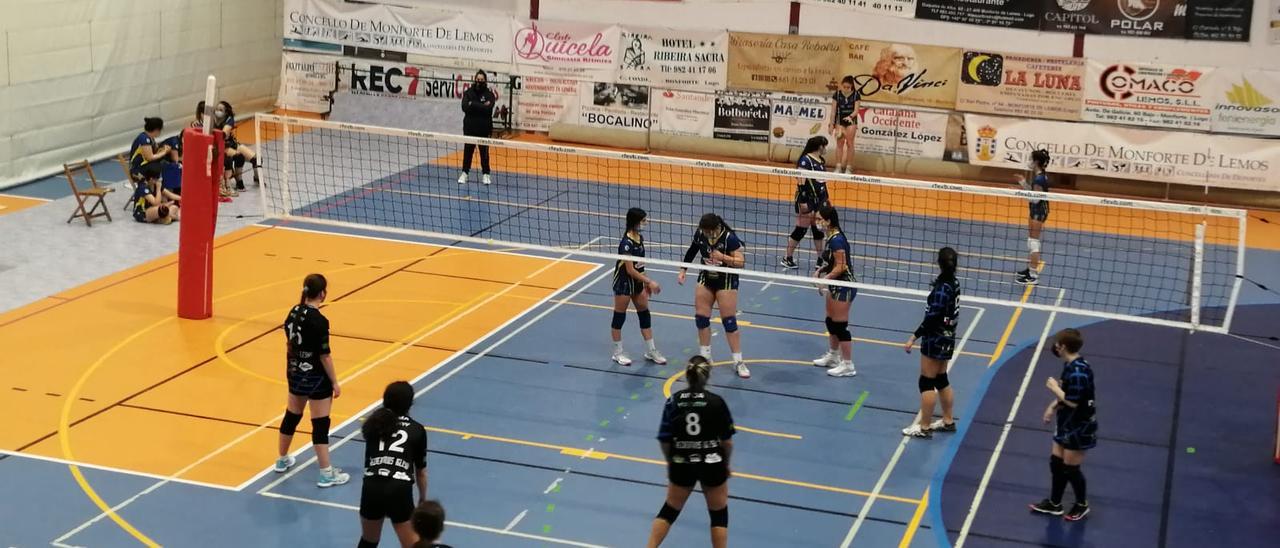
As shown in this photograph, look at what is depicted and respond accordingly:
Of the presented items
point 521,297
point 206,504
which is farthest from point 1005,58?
point 206,504

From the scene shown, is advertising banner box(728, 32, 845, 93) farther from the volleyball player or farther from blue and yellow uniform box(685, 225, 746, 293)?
the volleyball player

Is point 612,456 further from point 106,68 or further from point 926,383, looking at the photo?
point 106,68

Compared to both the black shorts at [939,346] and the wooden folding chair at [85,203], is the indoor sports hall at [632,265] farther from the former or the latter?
the black shorts at [939,346]

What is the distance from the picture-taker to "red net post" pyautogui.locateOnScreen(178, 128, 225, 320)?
54.5 feet

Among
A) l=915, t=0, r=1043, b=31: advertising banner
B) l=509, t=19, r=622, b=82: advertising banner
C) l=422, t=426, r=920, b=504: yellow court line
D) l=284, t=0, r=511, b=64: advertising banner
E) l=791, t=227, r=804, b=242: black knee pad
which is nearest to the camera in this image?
l=422, t=426, r=920, b=504: yellow court line

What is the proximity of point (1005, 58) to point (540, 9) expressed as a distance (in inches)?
382

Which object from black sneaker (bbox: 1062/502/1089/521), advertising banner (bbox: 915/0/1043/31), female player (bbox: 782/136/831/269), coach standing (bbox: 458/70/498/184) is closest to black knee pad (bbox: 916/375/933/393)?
black sneaker (bbox: 1062/502/1089/521)

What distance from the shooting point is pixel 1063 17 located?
2653 centimetres

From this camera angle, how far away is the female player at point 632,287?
1516 centimetres

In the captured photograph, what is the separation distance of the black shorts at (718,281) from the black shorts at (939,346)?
8.13ft

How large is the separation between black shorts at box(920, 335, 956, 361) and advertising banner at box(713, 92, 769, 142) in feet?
49.7

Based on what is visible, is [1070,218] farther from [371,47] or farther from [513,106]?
[371,47]

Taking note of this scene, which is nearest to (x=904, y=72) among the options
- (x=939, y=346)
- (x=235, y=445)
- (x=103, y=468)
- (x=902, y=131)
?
(x=902, y=131)

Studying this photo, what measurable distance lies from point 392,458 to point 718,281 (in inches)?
239
